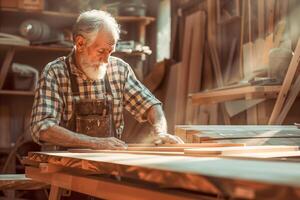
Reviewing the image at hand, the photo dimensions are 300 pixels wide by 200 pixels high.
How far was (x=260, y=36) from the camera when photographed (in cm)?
568

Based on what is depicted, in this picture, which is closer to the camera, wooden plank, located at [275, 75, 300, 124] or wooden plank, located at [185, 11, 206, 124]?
wooden plank, located at [275, 75, 300, 124]

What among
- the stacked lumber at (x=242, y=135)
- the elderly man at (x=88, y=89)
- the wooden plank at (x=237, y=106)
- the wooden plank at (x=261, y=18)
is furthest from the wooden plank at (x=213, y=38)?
the stacked lumber at (x=242, y=135)

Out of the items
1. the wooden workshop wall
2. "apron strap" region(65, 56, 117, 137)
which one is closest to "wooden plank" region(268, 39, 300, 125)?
the wooden workshop wall

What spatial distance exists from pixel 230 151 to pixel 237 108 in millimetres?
3462

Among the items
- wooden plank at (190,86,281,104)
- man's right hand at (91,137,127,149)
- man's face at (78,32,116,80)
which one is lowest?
man's right hand at (91,137,127,149)

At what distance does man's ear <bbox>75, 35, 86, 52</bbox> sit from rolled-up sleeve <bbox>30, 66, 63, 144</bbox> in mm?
281

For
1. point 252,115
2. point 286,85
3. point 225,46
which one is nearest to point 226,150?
point 286,85

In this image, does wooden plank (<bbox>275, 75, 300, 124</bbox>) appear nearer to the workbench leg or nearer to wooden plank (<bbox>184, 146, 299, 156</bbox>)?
wooden plank (<bbox>184, 146, 299, 156</bbox>)

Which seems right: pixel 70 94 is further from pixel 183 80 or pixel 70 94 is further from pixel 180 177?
pixel 183 80

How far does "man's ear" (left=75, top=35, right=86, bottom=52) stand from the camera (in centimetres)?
388

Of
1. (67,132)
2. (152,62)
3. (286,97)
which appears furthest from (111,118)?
(152,62)

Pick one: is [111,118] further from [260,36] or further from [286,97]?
[260,36]

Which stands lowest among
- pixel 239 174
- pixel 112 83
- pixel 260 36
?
pixel 239 174

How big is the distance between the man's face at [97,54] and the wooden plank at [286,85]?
5.18 feet
